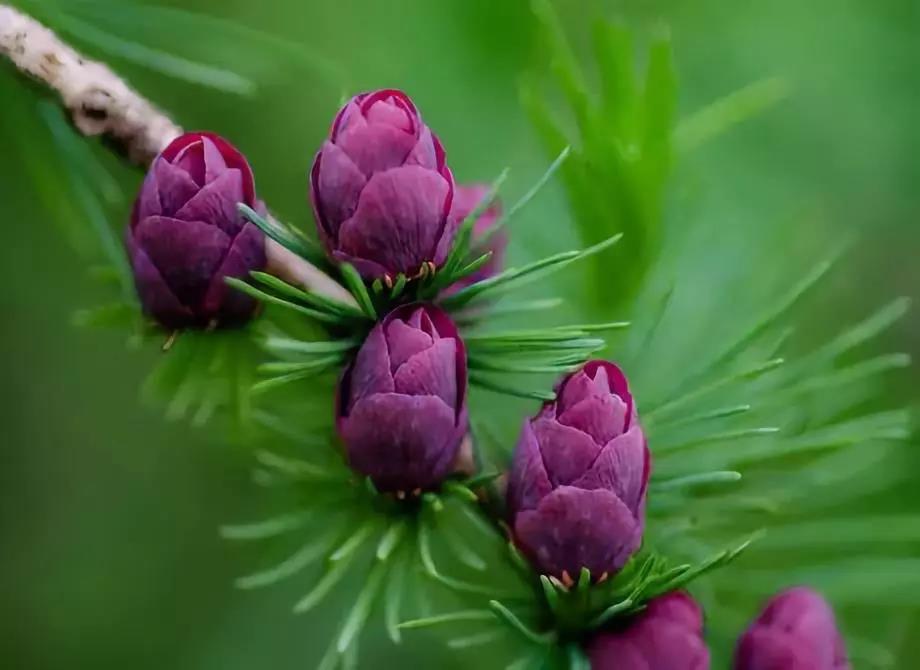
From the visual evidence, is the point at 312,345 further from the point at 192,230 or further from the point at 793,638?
the point at 793,638

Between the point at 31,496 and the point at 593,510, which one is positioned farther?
the point at 31,496

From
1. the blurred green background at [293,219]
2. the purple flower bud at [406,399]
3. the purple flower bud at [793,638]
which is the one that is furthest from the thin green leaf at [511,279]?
the blurred green background at [293,219]

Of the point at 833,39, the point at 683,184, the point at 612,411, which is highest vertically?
the point at 833,39

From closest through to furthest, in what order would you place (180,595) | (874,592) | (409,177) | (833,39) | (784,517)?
(409,177) < (874,592) < (784,517) < (833,39) < (180,595)

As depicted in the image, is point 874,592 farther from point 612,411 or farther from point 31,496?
point 31,496

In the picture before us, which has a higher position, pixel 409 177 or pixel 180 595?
pixel 409 177

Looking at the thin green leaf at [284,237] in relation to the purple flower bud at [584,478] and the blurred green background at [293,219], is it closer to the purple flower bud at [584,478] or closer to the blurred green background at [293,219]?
the purple flower bud at [584,478]

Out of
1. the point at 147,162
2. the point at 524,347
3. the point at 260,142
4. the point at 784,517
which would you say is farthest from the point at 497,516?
the point at 260,142
